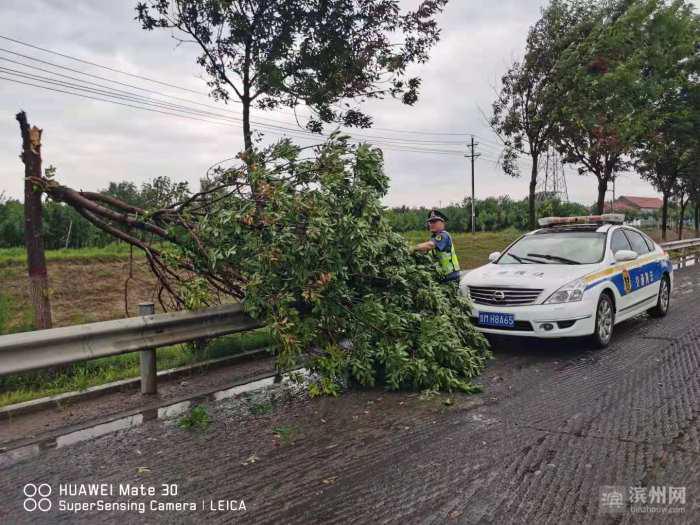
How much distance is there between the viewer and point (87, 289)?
1159cm

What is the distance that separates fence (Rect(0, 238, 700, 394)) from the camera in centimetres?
423

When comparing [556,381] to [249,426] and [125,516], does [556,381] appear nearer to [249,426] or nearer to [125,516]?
[249,426]

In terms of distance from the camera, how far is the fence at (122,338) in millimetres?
4230

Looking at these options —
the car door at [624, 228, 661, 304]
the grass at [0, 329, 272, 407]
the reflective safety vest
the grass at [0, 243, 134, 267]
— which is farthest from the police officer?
the grass at [0, 243, 134, 267]

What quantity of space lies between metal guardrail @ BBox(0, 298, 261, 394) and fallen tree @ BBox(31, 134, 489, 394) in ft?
0.87

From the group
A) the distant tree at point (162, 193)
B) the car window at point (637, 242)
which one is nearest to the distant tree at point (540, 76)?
the car window at point (637, 242)

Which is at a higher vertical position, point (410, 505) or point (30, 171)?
point (30, 171)

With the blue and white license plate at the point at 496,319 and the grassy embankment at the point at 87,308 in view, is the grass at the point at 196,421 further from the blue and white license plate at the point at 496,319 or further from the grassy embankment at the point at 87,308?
the blue and white license plate at the point at 496,319

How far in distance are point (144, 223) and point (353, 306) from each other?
2.64 meters

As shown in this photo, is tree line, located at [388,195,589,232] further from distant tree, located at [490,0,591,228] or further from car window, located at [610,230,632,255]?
car window, located at [610,230,632,255]

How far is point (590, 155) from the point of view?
1653cm

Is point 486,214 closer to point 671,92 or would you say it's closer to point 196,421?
point 671,92

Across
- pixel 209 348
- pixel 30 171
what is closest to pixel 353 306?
pixel 209 348

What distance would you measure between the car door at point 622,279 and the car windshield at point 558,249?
0.79ft
